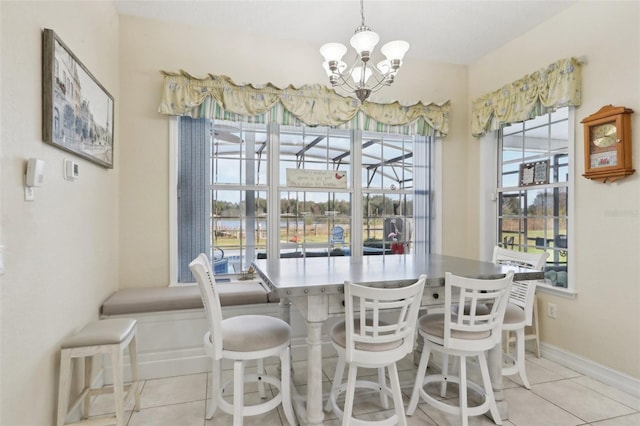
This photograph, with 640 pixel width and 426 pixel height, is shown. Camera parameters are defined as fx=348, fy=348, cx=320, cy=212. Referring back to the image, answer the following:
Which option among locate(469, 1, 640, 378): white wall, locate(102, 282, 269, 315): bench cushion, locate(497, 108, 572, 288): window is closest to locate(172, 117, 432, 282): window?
locate(102, 282, 269, 315): bench cushion

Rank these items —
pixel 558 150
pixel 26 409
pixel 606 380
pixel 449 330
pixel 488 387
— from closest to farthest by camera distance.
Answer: pixel 26 409 < pixel 449 330 < pixel 488 387 < pixel 606 380 < pixel 558 150

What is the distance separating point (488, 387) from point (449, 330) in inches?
18.1

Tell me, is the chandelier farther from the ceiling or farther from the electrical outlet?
the electrical outlet

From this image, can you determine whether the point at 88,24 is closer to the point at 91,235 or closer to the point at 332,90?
the point at 91,235

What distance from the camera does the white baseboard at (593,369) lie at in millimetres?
2352

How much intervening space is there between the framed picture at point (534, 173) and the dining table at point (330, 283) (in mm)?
1367

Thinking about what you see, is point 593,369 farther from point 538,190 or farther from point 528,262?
point 538,190

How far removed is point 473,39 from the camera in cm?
335

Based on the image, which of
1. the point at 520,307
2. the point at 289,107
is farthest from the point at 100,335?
the point at 520,307

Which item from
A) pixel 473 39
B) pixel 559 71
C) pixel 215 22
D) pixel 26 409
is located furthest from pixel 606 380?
pixel 215 22

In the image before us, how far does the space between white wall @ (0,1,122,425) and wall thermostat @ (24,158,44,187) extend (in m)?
0.03

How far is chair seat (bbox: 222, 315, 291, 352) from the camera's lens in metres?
1.82

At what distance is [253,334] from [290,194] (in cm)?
177

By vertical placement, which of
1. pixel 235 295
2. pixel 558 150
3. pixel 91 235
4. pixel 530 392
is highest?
pixel 558 150
